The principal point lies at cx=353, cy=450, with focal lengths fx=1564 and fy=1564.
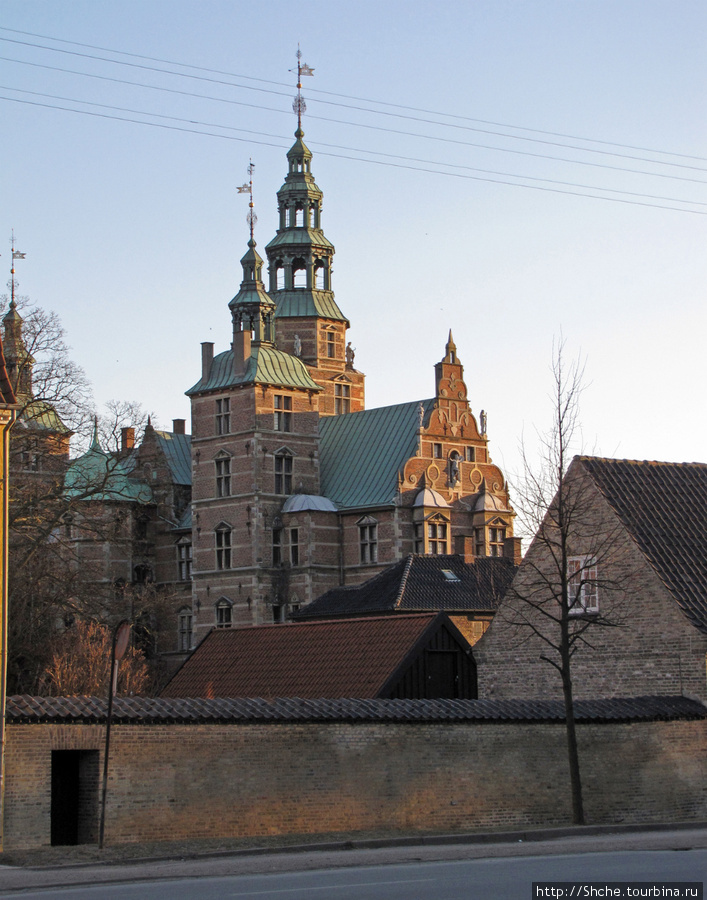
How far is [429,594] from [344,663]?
22107 mm

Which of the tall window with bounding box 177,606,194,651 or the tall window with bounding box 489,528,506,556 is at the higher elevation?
the tall window with bounding box 489,528,506,556

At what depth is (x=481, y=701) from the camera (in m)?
28.5

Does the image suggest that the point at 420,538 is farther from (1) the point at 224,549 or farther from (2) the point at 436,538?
(1) the point at 224,549

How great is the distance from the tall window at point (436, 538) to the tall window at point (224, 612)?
34.7ft

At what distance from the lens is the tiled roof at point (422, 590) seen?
198 feet

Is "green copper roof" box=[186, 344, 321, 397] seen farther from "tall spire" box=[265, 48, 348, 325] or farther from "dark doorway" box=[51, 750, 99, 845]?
"dark doorway" box=[51, 750, 99, 845]

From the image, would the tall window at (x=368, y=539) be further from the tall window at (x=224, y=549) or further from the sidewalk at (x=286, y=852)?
the sidewalk at (x=286, y=852)

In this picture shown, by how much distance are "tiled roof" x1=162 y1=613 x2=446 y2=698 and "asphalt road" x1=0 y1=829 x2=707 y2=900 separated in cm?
1470

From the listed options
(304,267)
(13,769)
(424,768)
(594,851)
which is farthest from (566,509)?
(304,267)

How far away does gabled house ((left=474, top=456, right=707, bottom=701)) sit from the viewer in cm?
3091

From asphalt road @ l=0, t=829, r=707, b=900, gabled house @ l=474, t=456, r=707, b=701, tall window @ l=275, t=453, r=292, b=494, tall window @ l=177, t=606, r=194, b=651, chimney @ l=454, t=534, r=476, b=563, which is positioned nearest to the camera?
→ asphalt road @ l=0, t=829, r=707, b=900

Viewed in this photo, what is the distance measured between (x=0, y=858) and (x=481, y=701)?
9925mm

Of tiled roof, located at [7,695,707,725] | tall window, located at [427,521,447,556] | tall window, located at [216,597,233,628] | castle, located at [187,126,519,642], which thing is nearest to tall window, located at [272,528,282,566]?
castle, located at [187,126,519,642]

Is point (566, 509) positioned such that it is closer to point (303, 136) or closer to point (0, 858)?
point (0, 858)
